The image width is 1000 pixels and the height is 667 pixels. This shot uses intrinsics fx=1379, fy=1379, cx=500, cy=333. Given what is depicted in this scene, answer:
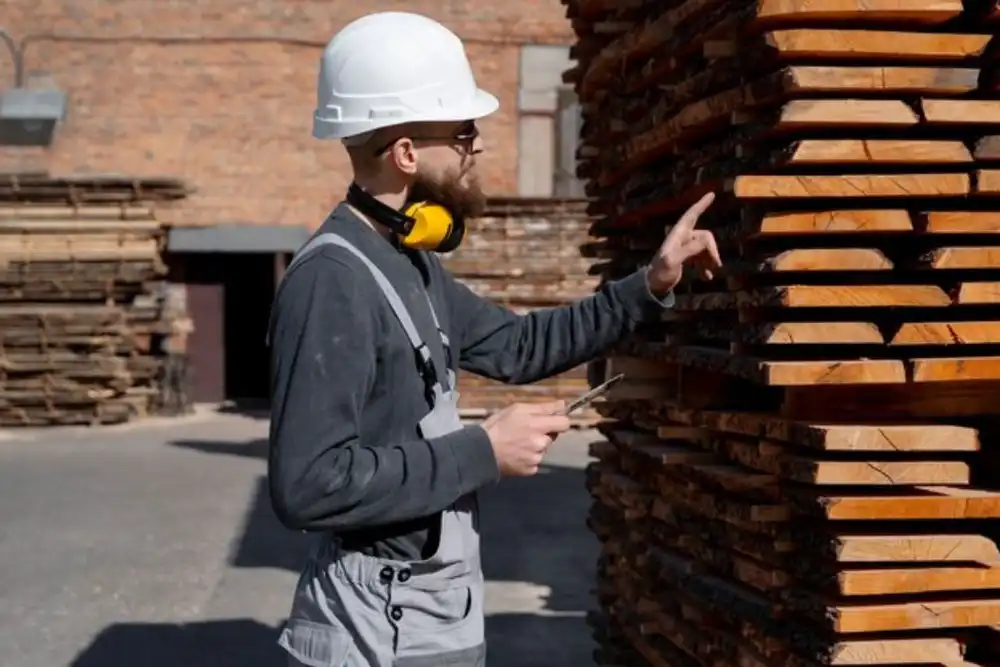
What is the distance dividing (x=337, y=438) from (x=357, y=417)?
0.25 feet

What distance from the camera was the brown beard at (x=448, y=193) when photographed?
10.0 ft

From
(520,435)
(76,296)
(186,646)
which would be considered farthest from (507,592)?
(76,296)

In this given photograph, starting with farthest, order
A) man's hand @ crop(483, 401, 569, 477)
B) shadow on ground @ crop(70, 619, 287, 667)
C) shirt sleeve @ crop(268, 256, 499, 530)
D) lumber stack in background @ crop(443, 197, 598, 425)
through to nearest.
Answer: lumber stack in background @ crop(443, 197, 598, 425) → shadow on ground @ crop(70, 619, 287, 667) → man's hand @ crop(483, 401, 569, 477) → shirt sleeve @ crop(268, 256, 499, 530)

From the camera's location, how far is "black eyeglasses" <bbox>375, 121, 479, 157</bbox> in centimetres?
305

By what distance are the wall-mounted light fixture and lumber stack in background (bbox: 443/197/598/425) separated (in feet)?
18.3

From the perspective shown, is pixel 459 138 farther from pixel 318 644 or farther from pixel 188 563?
pixel 188 563

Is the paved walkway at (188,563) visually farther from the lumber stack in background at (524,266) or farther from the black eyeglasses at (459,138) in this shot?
the black eyeglasses at (459,138)

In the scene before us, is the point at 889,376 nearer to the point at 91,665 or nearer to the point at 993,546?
the point at 993,546

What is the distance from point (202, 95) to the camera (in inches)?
665

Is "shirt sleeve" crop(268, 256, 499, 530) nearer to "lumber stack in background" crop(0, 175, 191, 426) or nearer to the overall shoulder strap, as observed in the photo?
the overall shoulder strap

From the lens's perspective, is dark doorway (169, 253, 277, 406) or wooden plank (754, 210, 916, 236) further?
dark doorway (169, 253, 277, 406)

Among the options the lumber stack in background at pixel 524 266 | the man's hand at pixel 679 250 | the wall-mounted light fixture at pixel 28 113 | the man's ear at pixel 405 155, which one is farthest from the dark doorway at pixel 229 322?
the man's ear at pixel 405 155

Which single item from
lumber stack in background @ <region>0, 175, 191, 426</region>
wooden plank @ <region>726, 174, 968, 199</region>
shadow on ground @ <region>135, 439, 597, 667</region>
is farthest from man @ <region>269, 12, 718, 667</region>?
lumber stack in background @ <region>0, 175, 191, 426</region>

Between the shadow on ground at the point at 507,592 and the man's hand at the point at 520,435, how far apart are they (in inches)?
122
